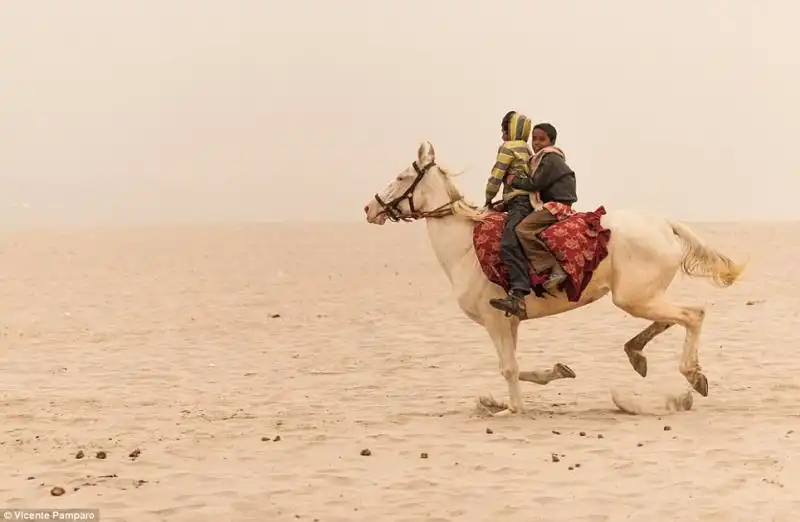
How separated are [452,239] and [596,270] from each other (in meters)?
1.38

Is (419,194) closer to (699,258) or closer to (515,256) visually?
(515,256)

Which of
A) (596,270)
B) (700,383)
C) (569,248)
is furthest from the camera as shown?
(700,383)

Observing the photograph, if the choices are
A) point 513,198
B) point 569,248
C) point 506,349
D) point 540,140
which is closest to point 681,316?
point 569,248

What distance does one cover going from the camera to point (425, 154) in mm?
9844

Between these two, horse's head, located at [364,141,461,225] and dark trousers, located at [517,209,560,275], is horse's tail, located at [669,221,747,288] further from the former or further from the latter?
horse's head, located at [364,141,461,225]

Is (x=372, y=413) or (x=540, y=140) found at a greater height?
(x=540, y=140)

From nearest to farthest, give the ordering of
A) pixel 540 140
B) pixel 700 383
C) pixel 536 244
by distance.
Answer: pixel 536 244 < pixel 700 383 < pixel 540 140

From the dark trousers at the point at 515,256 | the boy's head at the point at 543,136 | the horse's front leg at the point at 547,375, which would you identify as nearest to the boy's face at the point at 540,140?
the boy's head at the point at 543,136

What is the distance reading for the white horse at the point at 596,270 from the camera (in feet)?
30.8

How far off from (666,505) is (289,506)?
2456mm

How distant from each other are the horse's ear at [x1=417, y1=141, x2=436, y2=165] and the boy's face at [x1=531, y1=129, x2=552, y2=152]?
38.3 inches

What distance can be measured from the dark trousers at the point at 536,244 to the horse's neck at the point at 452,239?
65cm

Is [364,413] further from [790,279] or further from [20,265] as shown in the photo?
[20,265]

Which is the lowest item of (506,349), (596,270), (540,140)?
(506,349)
